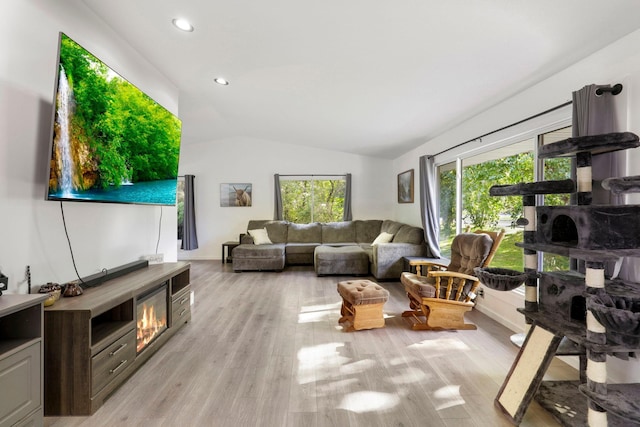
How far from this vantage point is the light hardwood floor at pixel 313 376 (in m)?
1.87

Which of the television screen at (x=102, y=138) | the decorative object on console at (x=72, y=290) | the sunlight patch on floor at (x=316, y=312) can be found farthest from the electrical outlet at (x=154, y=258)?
the sunlight patch on floor at (x=316, y=312)

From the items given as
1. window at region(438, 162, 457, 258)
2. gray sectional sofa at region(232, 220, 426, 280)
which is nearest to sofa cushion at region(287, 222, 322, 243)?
gray sectional sofa at region(232, 220, 426, 280)

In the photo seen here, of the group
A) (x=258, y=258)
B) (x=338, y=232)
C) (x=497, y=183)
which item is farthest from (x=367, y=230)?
(x=497, y=183)

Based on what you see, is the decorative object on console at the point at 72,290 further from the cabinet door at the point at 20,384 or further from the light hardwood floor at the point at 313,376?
the light hardwood floor at the point at 313,376

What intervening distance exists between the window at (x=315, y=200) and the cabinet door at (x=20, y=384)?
19.7 feet

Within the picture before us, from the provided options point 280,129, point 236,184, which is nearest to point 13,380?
point 280,129

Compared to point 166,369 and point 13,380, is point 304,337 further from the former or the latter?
point 13,380

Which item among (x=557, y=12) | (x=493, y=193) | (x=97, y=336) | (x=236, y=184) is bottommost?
(x=97, y=336)

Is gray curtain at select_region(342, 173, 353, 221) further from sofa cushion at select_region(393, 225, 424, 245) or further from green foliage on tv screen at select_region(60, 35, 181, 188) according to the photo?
green foliage on tv screen at select_region(60, 35, 181, 188)

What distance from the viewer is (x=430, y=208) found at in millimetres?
5004

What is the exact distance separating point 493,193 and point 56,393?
9.53 ft

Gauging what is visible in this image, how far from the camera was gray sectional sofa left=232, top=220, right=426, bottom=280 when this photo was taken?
17.2ft

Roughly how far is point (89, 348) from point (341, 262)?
4152 mm

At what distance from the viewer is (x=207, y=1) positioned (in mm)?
2303
